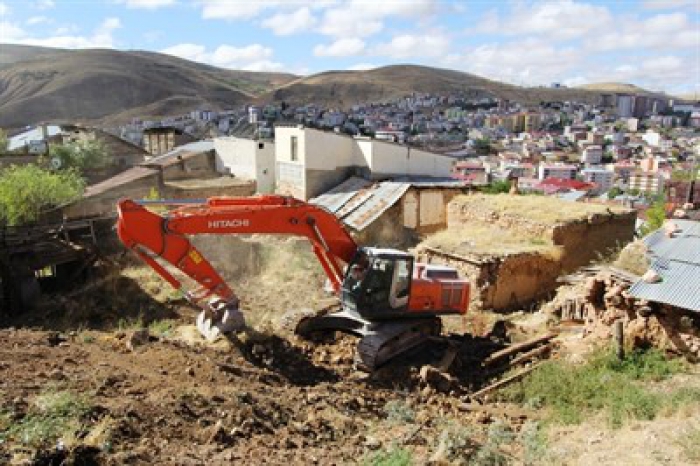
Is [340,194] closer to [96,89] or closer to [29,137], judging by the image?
[29,137]

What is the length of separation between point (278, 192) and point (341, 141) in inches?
140

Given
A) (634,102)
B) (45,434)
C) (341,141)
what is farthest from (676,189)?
(634,102)

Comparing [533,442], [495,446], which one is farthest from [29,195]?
[533,442]

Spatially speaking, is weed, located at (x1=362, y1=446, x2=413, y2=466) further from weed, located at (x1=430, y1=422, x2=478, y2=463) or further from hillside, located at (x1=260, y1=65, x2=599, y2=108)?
hillside, located at (x1=260, y1=65, x2=599, y2=108)

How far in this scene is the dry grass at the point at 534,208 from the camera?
16.1 m

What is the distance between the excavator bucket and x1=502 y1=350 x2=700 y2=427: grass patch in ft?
15.8

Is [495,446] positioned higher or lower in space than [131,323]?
higher

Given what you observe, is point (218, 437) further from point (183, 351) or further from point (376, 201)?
point (376, 201)

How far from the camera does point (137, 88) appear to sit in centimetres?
10706

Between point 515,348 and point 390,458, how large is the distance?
4.80 meters

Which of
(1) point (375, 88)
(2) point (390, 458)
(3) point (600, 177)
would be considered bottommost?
(3) point (600, 177)

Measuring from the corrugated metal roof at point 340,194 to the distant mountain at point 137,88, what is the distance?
66.2 meters

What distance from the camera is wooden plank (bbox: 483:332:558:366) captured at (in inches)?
408

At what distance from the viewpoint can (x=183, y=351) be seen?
32.3 ft
